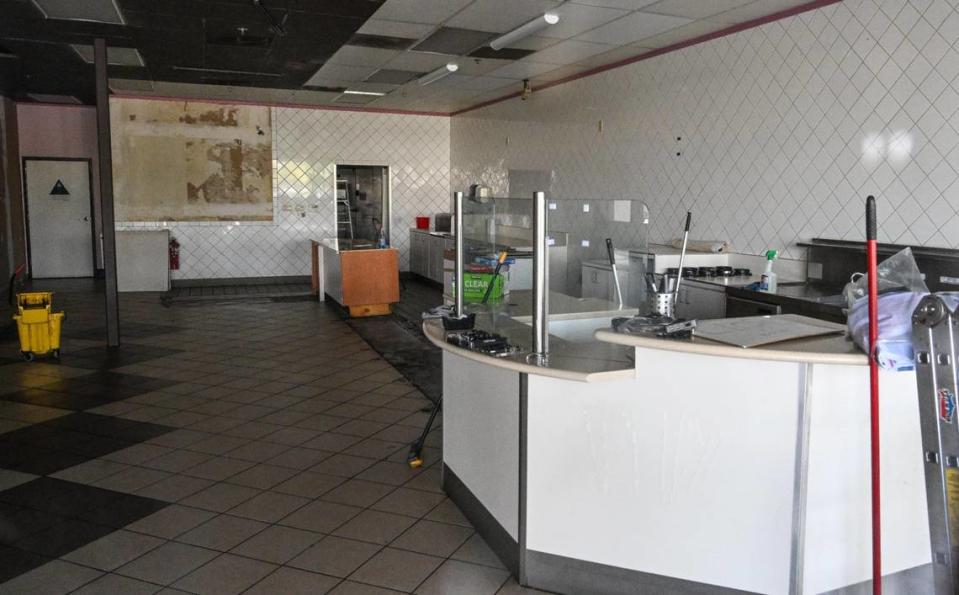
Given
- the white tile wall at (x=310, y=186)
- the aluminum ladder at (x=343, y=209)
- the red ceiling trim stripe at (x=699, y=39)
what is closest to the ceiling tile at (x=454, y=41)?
the red ceiling trim stripe at (x=699, y=39)

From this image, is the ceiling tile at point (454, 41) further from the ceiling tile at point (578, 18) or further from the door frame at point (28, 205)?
the door frame at point (28, 205)

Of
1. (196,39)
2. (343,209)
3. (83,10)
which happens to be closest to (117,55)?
(196,39)

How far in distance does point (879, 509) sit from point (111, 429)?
14.1 feet

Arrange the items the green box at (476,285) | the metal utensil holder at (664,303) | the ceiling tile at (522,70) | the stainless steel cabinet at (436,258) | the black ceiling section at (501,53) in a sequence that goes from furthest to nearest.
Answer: the stainless steel cabinet at (436,258), the ceiling tile at (522,70), the black ceiling section at (501,53), the green box at (476,285), the metal utensil holder at (664,303)

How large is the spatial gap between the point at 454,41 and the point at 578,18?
4.59ft

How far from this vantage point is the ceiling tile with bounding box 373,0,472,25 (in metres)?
5.29

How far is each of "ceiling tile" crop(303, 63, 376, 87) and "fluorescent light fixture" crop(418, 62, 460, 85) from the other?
1.95 ft

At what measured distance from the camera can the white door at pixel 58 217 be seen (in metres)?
11.3

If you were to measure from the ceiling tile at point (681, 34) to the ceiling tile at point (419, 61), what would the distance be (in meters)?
2.02

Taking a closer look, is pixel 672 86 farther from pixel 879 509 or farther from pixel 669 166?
pixel 879 509

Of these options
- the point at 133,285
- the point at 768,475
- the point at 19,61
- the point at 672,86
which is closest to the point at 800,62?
the point at 672,86

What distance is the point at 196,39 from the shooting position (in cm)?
664

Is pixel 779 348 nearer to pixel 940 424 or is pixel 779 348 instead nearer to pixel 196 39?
pixel 940 424

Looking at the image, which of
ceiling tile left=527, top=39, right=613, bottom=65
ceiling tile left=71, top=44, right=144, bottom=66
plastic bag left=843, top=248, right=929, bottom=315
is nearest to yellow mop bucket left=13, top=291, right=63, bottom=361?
ceiling tile left=71, top=44, right=144, bottom=66
